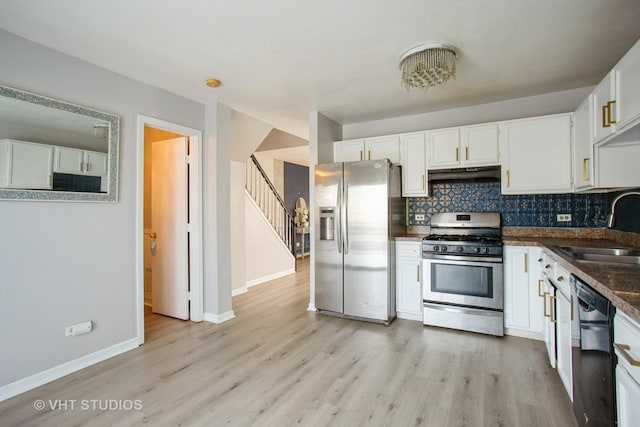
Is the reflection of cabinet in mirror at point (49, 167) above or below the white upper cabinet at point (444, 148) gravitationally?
below

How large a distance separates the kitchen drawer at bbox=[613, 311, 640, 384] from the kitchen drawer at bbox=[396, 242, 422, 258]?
2.39 metres

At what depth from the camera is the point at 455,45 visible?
243 centimetres

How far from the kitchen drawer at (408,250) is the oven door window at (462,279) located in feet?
0.76

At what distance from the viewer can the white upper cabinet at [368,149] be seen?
12.9 feet

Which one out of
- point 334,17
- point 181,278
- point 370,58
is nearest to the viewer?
point 334,17

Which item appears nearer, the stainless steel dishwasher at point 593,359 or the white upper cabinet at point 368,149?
the stainless steel dishwasher at point 593,359

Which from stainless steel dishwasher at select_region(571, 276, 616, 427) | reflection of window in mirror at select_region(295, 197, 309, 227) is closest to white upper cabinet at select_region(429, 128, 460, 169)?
stainless steel dishwasher at select_region(571, 276, 616, 427)

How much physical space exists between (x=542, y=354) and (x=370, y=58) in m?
2.93

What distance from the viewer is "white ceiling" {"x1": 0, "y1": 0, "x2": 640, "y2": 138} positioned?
1.97 meters

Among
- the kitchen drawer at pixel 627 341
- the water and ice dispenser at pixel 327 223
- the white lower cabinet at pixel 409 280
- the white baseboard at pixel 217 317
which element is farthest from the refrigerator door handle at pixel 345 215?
the kitchen drawer at pixel 627 341

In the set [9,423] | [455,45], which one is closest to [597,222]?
[455,45]

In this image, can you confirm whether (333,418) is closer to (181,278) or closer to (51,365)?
(51,365)

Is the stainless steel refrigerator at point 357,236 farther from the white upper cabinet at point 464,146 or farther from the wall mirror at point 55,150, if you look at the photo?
the wall mirror at point 55,150

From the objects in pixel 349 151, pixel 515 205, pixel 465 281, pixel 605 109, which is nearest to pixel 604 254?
pixel 605 109
